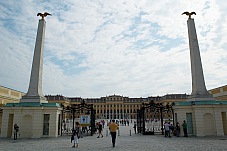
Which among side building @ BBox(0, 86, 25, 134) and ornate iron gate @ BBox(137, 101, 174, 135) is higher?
side building @ BBox(0, 86, 25, 134)

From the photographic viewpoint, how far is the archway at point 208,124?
897 inches

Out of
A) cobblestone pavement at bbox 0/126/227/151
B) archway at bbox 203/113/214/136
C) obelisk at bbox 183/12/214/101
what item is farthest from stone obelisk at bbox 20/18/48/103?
archway at bbox 203/113/214/136

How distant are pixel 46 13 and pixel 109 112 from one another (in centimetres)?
12347

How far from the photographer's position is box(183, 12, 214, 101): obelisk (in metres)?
24.2

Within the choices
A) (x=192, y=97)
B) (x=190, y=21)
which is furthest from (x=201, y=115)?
(x=190, y=21)

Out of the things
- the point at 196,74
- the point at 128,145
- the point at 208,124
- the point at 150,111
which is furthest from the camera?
the point at 150,111

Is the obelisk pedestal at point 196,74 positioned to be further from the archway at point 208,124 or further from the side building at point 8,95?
the side building at point 8,95

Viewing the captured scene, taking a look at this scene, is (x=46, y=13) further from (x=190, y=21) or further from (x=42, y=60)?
(x=190, y=21)

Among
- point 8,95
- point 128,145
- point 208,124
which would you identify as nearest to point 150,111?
point 208,124

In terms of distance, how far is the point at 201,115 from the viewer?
75.4ft

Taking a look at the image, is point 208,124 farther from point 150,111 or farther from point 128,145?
point 128,145

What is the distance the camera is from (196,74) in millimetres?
24828

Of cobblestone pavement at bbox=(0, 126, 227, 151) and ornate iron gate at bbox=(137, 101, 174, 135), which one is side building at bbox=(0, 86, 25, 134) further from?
ornate iron gate at bbox=(137, 101, 174, 135)

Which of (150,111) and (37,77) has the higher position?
(37,77)
